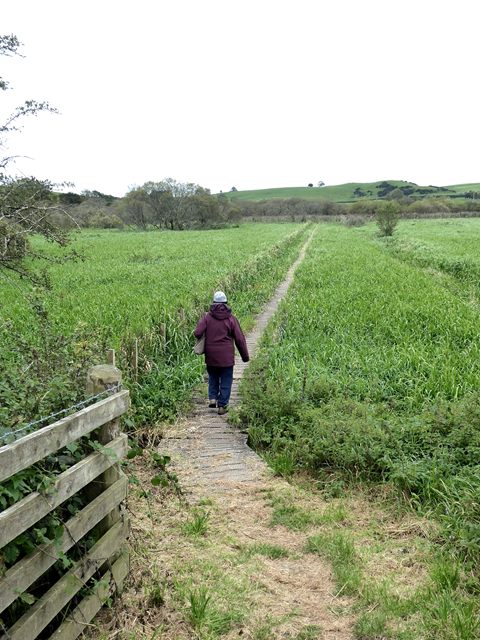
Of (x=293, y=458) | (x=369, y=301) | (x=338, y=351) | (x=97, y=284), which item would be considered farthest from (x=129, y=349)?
(x=97, y=284)

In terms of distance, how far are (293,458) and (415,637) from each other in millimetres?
2940

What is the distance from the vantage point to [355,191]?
173m

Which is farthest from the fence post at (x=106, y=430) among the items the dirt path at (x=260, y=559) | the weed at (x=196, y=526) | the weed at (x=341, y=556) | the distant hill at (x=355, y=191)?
the distant hill at (x=355, y=191)

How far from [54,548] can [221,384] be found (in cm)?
534

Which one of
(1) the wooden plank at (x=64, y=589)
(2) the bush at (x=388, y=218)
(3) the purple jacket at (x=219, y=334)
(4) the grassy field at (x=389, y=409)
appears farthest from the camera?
(2) the bush at (x=388, y=218)

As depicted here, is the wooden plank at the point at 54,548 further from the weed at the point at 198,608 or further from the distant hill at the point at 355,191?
the distant hill at the point at 355,191

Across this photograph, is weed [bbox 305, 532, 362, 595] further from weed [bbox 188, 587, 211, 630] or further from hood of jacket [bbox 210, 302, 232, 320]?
hood of jacket [bbox 210, 302, 232, 320]

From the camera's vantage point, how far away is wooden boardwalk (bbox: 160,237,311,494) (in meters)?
5.85

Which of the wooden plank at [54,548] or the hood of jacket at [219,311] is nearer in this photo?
the wooden plank at [54,548]

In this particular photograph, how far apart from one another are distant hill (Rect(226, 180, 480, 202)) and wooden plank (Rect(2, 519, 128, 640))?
533 feet

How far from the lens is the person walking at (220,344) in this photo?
26.3 ft

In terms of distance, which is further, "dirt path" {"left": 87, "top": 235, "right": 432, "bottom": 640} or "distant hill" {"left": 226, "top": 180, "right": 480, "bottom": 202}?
"distant hill" {"left": 226, "top": 180, "right": 480, "bottom": 202}

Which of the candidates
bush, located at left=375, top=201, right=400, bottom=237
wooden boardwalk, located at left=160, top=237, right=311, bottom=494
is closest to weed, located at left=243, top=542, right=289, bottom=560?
wooden boardwalk, located at left=160, top=237, right=311, bottom=494

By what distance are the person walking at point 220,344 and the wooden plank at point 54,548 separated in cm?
433
